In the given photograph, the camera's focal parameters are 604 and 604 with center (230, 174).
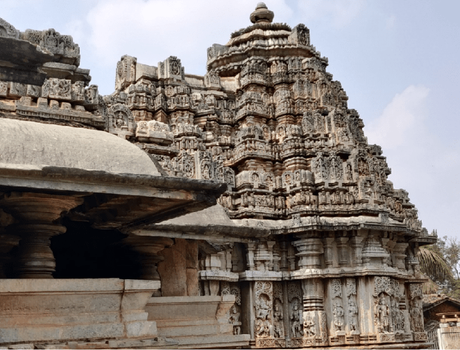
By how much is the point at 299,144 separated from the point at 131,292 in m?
12.3

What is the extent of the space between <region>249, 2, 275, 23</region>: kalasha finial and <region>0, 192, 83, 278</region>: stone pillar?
16.4 m

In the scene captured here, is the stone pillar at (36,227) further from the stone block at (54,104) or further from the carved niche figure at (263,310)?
the carved niche figure at (263,310)

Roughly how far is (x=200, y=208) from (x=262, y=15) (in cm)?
1646

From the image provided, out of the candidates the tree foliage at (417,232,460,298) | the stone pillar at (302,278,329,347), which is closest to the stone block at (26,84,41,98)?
the stone pillar at (302,278,329,347)

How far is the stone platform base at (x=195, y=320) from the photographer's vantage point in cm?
539

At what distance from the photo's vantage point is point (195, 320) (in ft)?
18.6

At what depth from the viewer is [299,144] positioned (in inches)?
645

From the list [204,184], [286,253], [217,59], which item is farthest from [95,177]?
[217,59]

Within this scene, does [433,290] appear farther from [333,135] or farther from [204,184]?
[204,184]

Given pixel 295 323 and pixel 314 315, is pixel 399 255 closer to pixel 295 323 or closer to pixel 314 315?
pixel 314 315

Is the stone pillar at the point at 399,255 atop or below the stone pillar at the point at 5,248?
atop

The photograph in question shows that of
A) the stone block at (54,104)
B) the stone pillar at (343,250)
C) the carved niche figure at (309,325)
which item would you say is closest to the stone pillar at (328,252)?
the stone pillar at (343,250)

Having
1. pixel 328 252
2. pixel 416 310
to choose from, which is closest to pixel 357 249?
pixel 328 252

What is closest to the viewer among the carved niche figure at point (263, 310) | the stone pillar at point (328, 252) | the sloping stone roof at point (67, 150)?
the sloping stone roof at point (67, 150)
